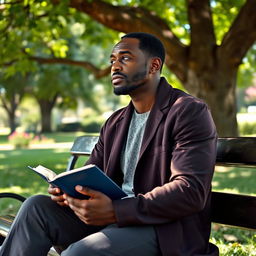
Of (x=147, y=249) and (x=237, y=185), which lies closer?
(x=147, y=249)

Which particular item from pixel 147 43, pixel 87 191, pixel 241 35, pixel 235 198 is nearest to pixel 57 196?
pixel 87 191

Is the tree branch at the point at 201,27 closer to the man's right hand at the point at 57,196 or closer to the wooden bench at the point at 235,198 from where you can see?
the wooden bench at the point at 235,198

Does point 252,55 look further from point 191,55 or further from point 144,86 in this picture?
point 144,86

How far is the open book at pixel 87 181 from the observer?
7.33ft

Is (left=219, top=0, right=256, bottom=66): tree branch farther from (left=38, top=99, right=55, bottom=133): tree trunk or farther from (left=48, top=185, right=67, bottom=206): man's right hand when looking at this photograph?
(left=38, top=99, right=55, bottom=133): tree trunk

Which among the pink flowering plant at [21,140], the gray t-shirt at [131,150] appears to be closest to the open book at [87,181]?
the gray t-shirt at [131,150]

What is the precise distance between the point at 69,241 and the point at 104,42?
32.6 ft

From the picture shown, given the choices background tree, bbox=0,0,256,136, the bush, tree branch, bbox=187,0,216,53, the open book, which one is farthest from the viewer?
the bush

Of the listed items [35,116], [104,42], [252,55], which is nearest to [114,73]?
[104,42]

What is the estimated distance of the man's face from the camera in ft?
8.86

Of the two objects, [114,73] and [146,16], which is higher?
[146,16]

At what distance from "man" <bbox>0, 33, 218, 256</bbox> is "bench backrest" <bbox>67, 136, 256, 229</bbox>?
44 cm

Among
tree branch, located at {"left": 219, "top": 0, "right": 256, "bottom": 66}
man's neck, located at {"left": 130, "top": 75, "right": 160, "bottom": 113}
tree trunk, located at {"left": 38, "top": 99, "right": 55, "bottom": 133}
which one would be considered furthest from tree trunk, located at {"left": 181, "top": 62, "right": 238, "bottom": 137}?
tree trunk, located at {"left": 38, "top": 99, "right": 55, "bottom": 133}

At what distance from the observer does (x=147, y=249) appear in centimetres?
231
